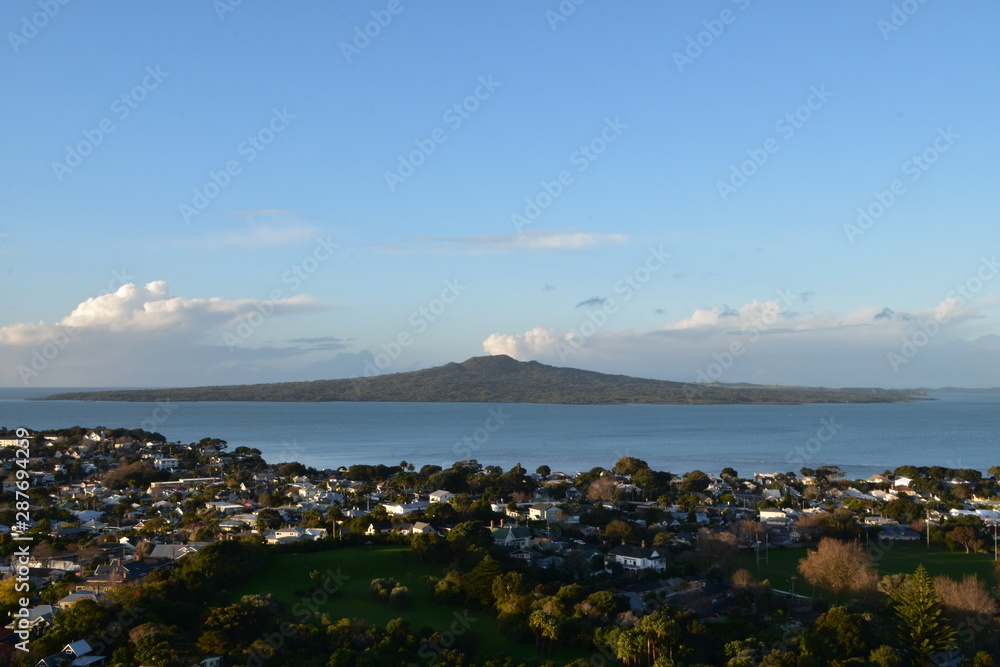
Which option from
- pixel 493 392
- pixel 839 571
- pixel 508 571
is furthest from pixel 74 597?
pixel 493 392

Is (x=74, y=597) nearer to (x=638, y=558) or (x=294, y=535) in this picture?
(x=294, y=535)

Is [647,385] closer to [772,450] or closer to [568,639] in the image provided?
[772,450]

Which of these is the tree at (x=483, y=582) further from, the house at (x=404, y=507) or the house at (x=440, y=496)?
the house at (x=440, y=496)

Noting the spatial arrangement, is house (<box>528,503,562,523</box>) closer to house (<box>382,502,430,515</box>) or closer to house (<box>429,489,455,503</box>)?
house (<box>382,502,430,515</box>)

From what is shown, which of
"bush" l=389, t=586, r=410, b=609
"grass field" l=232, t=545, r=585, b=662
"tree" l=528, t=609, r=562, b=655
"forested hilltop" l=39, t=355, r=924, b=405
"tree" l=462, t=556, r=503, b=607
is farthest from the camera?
"forested hilltop" l=39, t=355, r=924, b=405

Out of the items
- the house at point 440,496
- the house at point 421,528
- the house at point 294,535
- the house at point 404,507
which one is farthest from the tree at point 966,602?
the house at point 440,496

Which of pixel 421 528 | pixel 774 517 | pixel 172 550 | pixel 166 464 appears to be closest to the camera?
pixel 172 550

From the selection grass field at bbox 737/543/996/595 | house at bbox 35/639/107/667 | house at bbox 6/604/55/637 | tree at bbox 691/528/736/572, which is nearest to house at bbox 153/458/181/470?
house at bbox 6/604/55/637
